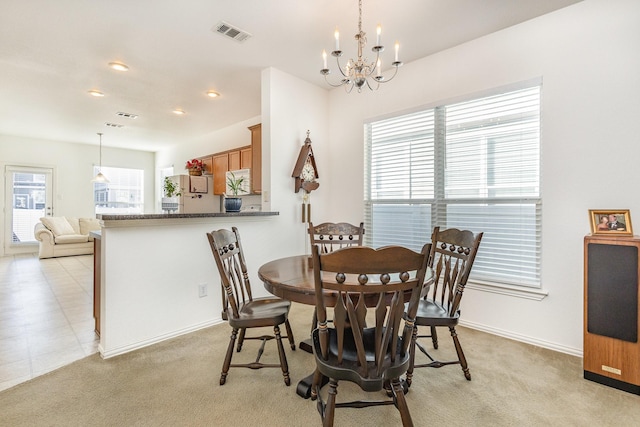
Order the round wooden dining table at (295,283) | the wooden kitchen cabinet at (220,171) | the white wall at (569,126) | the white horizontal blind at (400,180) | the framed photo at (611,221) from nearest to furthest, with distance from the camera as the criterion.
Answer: the round wooden dining table at (295,283) < the framed photo at (611,221) < the white wall at (569,126) < the white horizontal blind at (400,180) < the wooden kitchen cabinet at (220,171)

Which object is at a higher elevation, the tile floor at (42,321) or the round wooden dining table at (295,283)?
the round wooden dining table at (295,283)

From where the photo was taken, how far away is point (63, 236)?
6.64 metres

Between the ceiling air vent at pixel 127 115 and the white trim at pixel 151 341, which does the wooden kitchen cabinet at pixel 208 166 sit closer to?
the ceiling air vent at pixel 127 115

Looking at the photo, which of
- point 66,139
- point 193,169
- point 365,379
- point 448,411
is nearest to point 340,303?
point 365,379

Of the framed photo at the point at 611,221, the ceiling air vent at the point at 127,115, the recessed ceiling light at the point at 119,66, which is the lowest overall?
the framed photo at the point at 611,221

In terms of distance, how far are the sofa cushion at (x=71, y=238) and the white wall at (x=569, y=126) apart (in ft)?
25.3

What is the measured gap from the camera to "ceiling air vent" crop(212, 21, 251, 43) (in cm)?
265

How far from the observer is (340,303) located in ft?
4.36

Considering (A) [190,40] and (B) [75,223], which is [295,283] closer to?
(A) [190,40]

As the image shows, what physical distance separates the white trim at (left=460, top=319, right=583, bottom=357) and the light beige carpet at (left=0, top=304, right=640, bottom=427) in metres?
0.07

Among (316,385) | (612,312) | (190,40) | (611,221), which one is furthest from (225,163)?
(612,312)

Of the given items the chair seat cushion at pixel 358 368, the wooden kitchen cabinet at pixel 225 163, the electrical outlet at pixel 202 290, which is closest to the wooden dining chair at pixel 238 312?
Answer: the chair seat cushion at pixel 358 368

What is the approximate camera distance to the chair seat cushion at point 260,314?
186 centimetres

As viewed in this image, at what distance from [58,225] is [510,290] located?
27.6 ft
